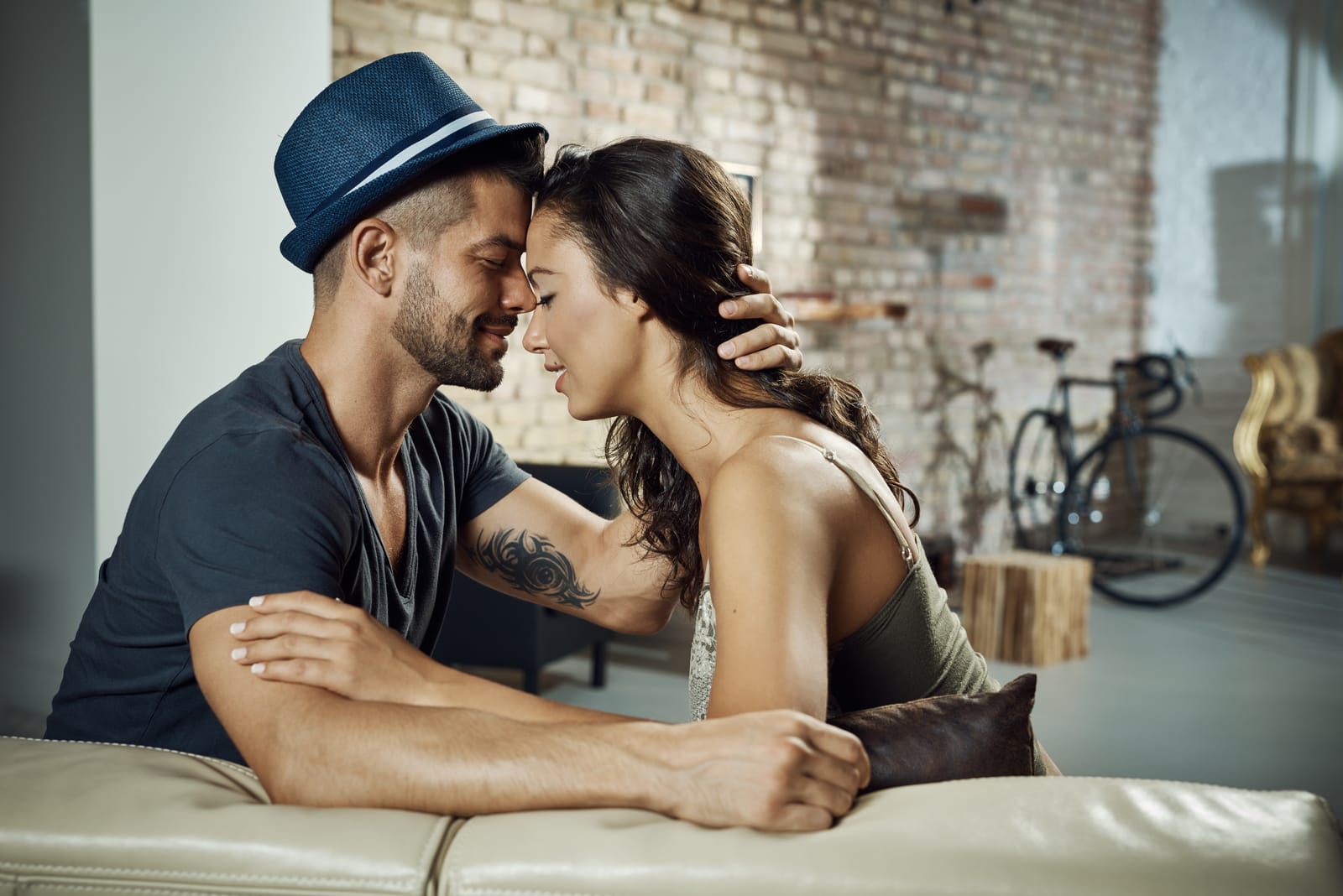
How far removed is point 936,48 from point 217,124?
4656mm

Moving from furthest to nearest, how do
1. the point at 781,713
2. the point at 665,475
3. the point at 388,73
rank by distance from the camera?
the point at 665,475
the point at 388,73
the point at 781,713

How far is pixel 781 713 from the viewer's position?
0.99m

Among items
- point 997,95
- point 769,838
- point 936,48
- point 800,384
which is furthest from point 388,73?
point 997,95

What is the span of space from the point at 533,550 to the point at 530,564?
0.9 inches

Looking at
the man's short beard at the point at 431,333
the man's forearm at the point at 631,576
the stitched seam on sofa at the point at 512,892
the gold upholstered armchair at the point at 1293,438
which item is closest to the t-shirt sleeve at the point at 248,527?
the man's short beard at the point at 431,333

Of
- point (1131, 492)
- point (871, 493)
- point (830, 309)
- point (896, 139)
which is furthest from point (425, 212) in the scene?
point (1131, 492)

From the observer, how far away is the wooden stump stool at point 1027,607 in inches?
170

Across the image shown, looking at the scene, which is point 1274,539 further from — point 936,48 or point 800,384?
point 800,384

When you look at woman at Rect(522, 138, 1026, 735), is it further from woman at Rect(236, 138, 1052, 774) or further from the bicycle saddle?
the bicycle saddle

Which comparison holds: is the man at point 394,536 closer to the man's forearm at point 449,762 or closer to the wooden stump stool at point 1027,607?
→ the man's forearm at point 449,762

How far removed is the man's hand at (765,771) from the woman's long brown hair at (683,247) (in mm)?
595

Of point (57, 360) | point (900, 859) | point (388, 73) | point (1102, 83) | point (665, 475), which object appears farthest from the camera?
point (1102, 83)

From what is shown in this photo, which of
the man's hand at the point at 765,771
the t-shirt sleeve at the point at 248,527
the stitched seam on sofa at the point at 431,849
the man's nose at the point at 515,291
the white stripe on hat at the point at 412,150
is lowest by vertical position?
the stitched seam on sofa at the point at 431,849

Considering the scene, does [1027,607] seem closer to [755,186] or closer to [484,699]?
[755,186]
